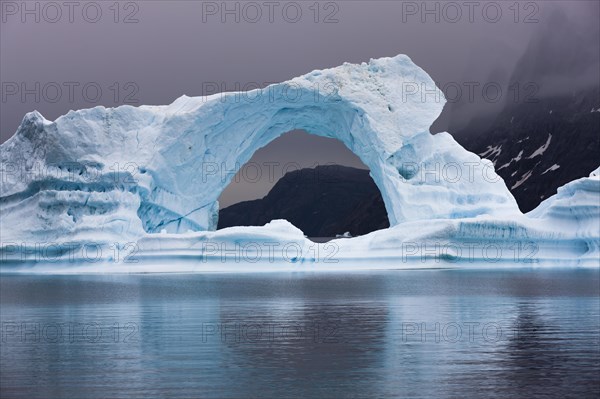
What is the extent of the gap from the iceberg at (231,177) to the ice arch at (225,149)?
0.15ft

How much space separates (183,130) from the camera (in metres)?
30.2

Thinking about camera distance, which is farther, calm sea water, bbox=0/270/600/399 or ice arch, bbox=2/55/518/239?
ice arch, bbox=2/55/518/239

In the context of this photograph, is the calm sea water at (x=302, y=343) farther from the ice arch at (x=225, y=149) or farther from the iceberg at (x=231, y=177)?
the ice arch at (x=225, y=149)

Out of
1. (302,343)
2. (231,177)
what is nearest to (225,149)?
(231,177)

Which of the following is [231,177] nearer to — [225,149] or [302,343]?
[225,149]

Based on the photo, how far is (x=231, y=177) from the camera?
109 ft

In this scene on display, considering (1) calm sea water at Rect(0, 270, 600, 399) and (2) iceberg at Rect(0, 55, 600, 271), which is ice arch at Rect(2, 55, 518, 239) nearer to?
(2) iceberg at Rect(0, 55, 600, 271)

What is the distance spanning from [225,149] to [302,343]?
20.8 metres

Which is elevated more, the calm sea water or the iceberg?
the iceberg

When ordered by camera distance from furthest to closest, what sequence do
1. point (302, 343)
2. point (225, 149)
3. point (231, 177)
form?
point (231, 177), point (225, 149), point (302, 343)

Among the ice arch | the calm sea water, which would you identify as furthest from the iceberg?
the calm sea water

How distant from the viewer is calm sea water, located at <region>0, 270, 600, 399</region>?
902cm

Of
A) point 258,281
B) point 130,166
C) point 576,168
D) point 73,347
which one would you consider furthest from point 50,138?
point 576,168

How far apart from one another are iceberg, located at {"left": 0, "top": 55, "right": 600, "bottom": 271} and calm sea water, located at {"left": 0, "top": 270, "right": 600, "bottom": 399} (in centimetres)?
635
